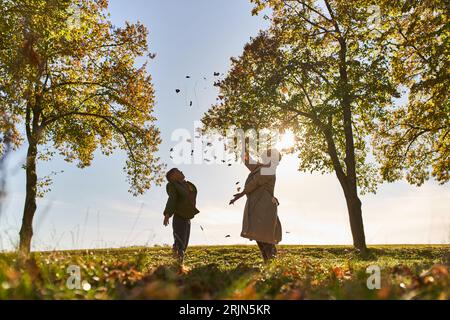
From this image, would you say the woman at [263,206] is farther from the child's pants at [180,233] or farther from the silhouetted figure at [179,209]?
the child's pants at [180,233]

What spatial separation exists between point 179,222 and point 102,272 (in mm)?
6404

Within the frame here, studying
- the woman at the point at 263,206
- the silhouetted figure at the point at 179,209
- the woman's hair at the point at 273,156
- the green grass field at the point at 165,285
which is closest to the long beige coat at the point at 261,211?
the woman at the point at 263,206

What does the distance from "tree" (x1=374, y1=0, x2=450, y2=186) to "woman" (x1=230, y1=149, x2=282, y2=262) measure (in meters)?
10.8

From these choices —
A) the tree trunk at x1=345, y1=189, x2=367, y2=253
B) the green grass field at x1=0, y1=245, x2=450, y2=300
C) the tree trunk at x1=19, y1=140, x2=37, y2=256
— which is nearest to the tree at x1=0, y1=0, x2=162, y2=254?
the tree trunk at x1=19, y1=140, x2=37, y2=256

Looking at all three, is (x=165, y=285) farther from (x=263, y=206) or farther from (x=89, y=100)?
(x=89, y=100)

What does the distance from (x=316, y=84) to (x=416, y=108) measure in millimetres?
5554

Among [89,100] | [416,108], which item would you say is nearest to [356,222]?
[416,108]

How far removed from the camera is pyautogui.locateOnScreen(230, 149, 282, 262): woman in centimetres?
1250

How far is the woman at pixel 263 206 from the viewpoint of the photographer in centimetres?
1250

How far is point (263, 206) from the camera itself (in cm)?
1265

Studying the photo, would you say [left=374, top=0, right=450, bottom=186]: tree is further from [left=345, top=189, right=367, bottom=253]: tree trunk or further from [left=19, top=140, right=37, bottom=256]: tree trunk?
[left=19, top=140, right=37, bottom=256]: tree trunk

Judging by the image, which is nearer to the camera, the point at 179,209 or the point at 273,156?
the point at 273,156

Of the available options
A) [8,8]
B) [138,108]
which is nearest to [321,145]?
[138,108]
